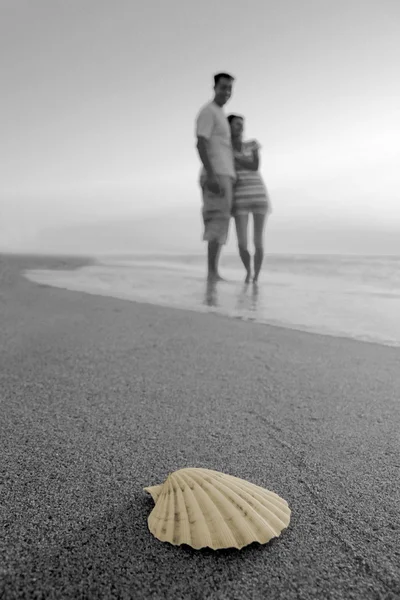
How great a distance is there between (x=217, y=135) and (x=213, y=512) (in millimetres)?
6172

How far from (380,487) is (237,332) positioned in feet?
7.07

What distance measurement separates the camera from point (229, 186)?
6.92 m

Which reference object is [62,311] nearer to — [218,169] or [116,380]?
[116,380]

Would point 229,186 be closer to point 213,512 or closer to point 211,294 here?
point 211,294

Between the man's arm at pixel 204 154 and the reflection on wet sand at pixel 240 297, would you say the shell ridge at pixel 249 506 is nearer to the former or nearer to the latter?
the reflection on wet sand at pixel 240 297

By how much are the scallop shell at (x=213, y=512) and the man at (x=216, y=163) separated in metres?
5.75

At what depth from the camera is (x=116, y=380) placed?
229cm

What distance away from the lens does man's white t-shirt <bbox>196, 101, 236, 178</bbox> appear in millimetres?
6414

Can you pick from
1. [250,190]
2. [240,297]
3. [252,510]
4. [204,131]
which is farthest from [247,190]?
[252,510]

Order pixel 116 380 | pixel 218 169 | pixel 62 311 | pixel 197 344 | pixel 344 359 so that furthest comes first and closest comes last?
pixel 218 169 → pixel 62 311 → pixel 197 344 → pixel 344 359 → pixel 116 380

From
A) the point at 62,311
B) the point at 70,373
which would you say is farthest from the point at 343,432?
the point at 62,311

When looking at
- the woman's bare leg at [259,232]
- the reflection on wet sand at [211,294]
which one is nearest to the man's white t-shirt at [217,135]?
the woman's bare leg at [259,232]

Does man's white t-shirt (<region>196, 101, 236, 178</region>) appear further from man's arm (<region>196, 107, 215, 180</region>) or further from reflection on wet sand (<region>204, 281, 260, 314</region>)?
reflection on wet sand (<region>204, 281, 260, 314</region>)

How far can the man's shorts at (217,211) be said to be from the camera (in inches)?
272
